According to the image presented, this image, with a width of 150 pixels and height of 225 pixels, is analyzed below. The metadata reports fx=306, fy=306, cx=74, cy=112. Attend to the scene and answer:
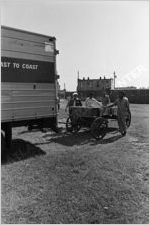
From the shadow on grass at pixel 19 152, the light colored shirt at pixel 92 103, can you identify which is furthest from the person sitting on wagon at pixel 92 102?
the shadow on grass at pixel 19 152

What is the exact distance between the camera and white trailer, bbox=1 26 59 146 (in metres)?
7.48

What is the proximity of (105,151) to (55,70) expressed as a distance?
8.73 ft

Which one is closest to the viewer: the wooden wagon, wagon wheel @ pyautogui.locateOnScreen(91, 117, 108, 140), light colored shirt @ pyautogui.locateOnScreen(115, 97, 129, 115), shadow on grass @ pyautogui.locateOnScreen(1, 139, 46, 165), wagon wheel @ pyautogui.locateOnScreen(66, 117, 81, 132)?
shadow on grass @ pyautogui.locateOnScreen(1, 139, 46, 165)

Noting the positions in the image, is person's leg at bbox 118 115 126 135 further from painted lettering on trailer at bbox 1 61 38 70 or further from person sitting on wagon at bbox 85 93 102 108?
painted lettering on trailer at bbox 1 61 38 70

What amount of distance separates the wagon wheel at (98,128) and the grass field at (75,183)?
98 cm

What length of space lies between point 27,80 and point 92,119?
3.77 meters

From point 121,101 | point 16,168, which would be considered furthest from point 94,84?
point 16,168

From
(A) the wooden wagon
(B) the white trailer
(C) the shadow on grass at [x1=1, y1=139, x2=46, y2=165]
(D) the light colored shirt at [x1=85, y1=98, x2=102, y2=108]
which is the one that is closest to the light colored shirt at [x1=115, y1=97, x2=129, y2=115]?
(A) the wooden wagon

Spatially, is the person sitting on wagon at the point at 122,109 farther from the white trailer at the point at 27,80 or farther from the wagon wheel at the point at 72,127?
the white trailer at the point at 27,80

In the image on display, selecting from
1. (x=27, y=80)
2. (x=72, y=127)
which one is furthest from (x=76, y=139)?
(x=27, y=80)

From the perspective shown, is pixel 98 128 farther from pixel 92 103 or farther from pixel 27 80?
pixel 27 80

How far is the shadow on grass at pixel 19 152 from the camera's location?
24.4 feet

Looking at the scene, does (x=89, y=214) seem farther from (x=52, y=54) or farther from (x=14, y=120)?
(x=52, y=54)

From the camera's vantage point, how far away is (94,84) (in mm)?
80438
